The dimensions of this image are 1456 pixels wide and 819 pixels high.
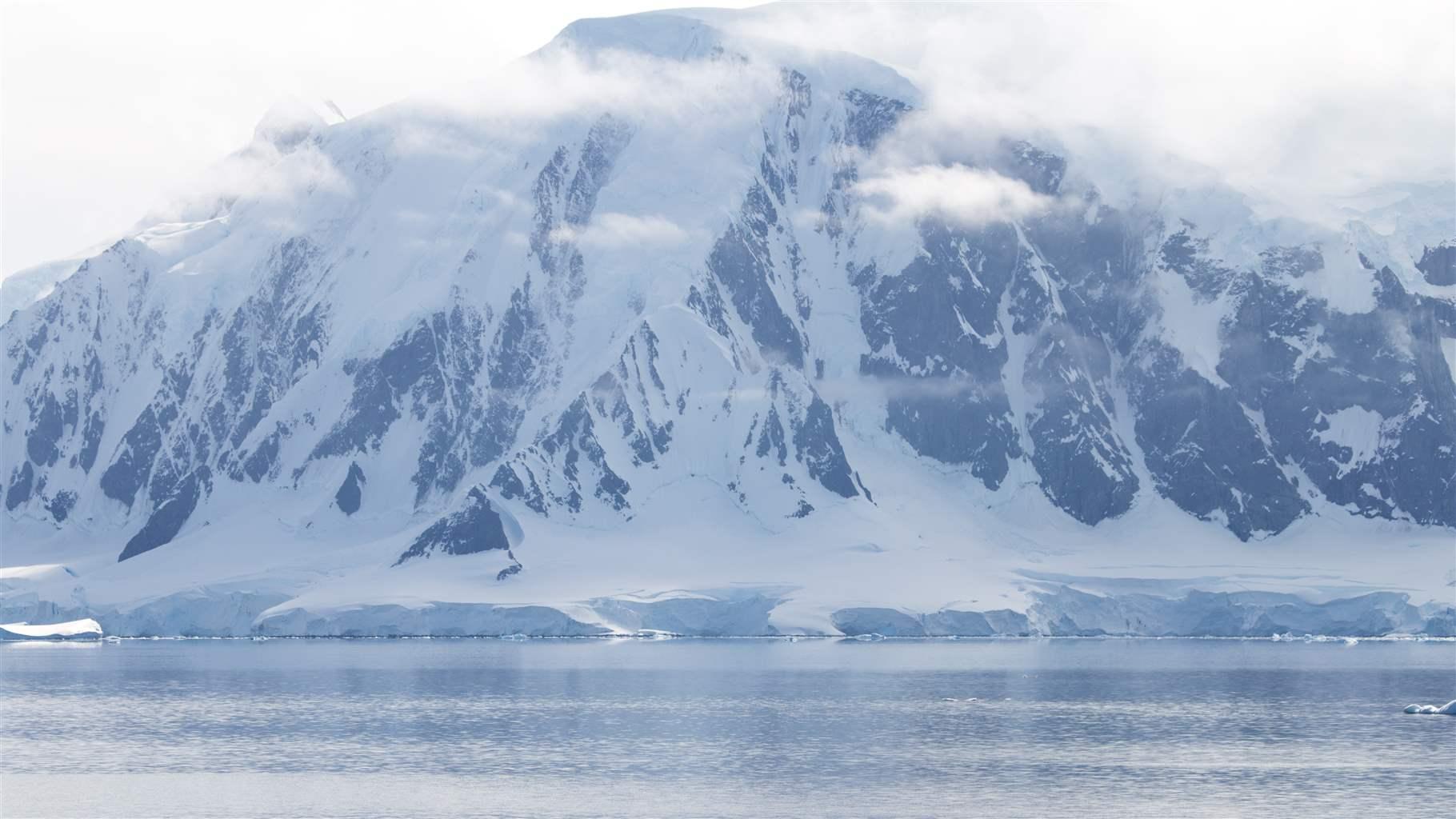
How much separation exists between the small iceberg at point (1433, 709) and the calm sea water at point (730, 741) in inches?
68.1

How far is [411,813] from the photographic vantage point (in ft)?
287

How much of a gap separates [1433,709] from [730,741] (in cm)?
4052

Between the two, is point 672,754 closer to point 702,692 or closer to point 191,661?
point 702,692

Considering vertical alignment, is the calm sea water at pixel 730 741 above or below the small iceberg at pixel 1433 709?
below

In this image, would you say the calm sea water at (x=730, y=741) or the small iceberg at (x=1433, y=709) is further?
the small iceberg at (x=1433, y=709)

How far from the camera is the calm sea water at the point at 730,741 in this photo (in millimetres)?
90500

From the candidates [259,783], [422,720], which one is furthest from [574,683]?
[259,783]

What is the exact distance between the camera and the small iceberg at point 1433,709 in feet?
402

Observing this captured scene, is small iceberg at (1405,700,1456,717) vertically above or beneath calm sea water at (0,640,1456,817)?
above

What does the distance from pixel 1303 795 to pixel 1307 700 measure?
45.1 meters

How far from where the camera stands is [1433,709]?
123 meters

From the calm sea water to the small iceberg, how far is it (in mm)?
1729

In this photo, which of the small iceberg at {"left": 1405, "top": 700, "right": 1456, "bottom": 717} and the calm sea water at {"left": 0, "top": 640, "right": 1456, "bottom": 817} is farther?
the small iceberg at {"left": 1405, "top": 700, "right": 1456, "bottom": 717}

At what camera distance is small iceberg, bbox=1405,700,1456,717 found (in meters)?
122
